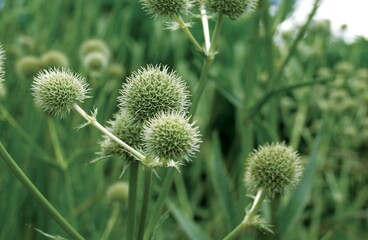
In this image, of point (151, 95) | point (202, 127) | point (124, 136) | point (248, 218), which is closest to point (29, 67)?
point (202, 127)

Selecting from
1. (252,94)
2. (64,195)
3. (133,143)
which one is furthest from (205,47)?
(64,195)

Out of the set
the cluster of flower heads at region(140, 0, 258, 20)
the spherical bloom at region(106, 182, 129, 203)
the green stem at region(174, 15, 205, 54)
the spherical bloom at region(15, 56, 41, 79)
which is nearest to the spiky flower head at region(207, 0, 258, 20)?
the cluster of flower heads at region(140, 0, 258, 20)

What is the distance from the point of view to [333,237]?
2852mm

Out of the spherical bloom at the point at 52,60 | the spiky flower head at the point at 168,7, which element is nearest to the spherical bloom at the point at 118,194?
the spherical bloom at the point at 52,60

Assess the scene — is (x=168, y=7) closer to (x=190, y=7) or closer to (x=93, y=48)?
(x=190, y=7)

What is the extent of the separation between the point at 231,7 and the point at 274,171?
1.80ft

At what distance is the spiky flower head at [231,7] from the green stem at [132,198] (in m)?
0.58

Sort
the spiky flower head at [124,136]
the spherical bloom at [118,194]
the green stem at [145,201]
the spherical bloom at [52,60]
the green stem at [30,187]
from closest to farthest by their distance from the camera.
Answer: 1. the green stem at [30,187]
2. the green stem at [145,201]
3. the spiky flower head at [124,136]
4. the spherical bloom at [118,194]
5. the spherical bloom at [52,60]

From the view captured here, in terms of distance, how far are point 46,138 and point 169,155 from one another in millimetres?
2308

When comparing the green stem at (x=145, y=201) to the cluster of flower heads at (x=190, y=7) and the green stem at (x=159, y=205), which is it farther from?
the cluster of flower heads at (x=190, y=7)

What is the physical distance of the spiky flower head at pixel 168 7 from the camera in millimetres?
1666

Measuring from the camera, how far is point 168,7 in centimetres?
167

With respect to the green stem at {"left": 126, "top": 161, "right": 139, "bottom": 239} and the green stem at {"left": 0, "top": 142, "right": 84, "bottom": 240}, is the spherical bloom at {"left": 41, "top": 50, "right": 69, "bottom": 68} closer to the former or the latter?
the green stem at {"left": 126, "top": 161, "right": 139, "bottom": 239}

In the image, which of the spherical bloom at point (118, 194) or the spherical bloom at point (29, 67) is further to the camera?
the spherical bloom at point (29, 67)
